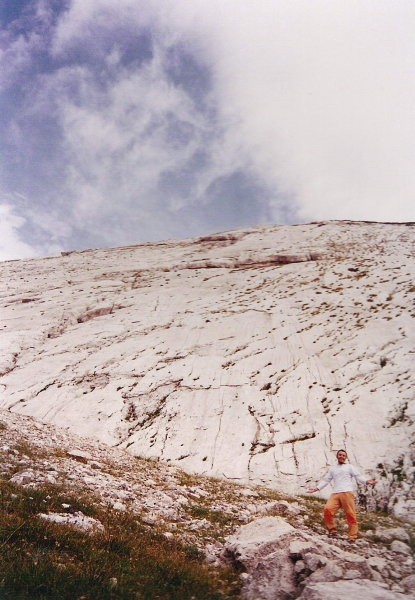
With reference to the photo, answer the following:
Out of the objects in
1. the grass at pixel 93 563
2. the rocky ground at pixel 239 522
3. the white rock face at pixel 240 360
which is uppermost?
the white rock face at pixel 240 360

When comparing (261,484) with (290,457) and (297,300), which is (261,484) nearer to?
(290,457)

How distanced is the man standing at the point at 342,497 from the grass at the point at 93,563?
423cm

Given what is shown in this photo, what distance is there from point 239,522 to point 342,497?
299cm

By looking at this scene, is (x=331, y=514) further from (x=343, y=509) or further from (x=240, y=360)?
(x=240, y=360)

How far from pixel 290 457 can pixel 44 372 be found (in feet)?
62.8

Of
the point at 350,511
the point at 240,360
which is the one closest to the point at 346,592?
the point at 350,511

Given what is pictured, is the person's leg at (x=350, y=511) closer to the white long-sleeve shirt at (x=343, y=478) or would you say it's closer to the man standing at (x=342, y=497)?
the man standing at (x=342, y=497)

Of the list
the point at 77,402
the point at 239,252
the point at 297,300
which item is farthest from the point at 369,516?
the point at 239,252

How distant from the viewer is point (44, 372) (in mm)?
28500

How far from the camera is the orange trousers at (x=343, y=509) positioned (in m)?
10.1

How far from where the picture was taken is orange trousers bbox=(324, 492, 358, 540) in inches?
398

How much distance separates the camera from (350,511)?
408 inches

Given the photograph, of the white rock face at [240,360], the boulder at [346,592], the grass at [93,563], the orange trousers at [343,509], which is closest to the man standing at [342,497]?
the orange trousers at [343,509]

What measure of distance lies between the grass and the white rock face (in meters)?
9.58
